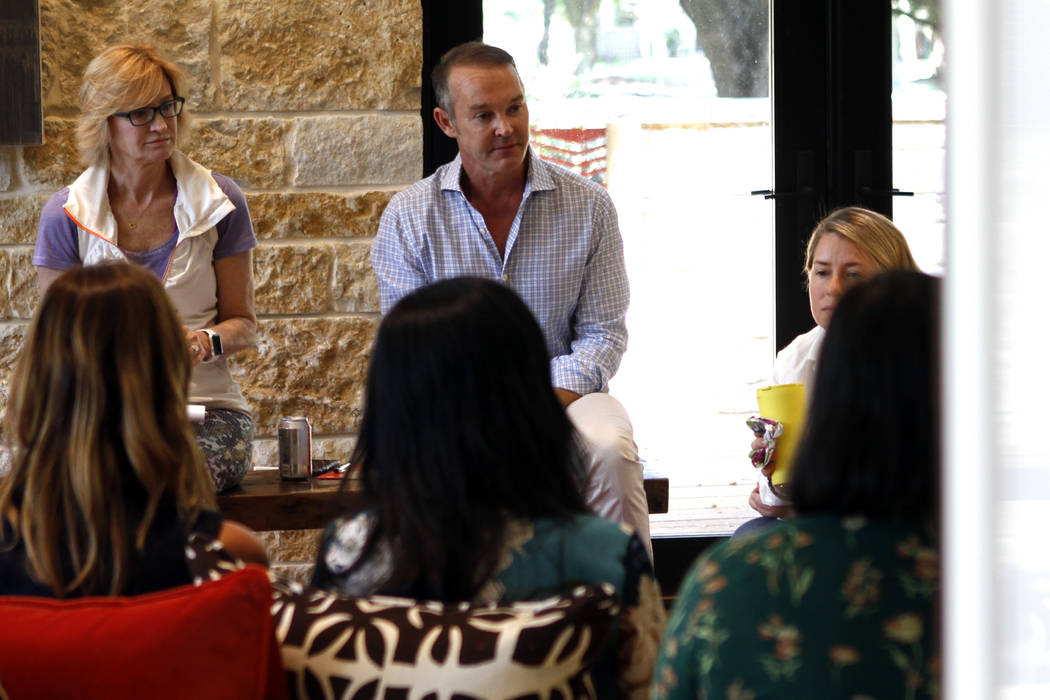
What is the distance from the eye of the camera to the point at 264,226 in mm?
3076

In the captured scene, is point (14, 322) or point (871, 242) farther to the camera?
point (14, 322)

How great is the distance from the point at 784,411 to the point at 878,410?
3.63ft

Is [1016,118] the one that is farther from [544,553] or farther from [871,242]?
[871,242]

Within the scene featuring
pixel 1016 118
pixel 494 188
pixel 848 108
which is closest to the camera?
pixel 1016 118

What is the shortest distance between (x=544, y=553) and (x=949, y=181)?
2.27 feet

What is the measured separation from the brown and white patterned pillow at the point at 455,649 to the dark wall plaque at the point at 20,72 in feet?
6.90

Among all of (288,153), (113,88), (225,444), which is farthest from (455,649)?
(288,153)

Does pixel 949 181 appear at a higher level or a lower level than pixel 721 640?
higher

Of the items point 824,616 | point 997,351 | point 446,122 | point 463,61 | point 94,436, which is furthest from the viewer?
point 446,122

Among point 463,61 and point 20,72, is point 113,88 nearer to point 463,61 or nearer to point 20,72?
point 20,72

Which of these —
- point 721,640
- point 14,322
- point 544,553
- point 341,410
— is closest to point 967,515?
point 721,640

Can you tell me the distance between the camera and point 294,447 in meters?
2.57

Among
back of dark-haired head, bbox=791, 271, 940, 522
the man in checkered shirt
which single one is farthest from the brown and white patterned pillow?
the man in checkered shirt

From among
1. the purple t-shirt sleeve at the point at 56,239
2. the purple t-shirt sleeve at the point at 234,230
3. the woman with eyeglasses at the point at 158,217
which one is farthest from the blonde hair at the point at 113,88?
the purple t-shirt sleeve at the point at 234,230
